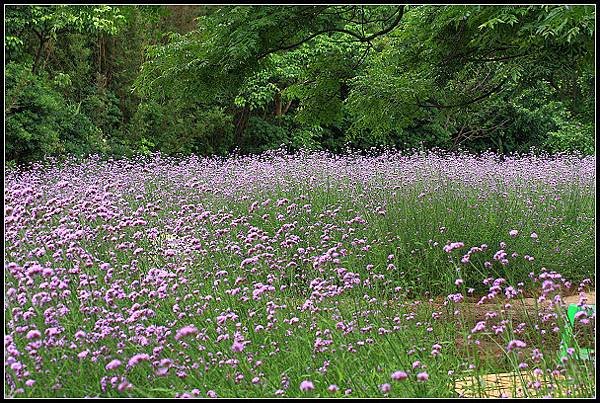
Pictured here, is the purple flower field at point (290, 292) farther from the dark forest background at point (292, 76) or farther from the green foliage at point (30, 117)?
the green foliage at point (30, 117)

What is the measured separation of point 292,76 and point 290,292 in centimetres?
989

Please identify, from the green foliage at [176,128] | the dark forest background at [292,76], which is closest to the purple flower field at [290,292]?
the dark forest background at [292,76]

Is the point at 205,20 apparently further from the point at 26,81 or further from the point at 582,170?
the point at 26,81

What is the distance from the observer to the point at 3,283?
3207 mm

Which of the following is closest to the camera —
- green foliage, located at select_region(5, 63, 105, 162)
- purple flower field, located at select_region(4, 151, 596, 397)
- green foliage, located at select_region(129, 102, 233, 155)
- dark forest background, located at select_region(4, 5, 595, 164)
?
purple flower field, located at select_region(4, 151, 596, 397)

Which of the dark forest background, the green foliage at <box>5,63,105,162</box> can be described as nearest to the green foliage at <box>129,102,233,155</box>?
the dark forest background

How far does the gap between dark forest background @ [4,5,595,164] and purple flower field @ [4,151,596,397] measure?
893mm

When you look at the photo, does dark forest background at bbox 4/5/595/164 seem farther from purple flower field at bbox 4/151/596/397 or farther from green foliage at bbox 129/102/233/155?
purple flower field at bbox 4/151/596/397

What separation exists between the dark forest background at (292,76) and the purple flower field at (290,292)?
893 millimetres

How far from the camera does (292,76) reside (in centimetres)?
1341

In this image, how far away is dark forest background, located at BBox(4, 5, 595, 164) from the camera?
5.34 m

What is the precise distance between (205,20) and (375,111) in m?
1.64

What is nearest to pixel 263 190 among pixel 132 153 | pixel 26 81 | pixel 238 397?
pixel 238 397

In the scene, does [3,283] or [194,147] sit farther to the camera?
[194,147]
